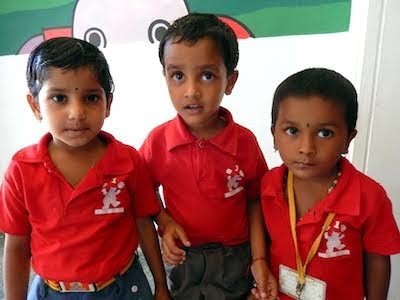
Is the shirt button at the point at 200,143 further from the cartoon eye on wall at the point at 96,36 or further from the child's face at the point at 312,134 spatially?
the cartoon eye on wall at the point at 96,36

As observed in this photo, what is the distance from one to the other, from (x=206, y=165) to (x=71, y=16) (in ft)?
3.81

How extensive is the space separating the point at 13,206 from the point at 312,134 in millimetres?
671

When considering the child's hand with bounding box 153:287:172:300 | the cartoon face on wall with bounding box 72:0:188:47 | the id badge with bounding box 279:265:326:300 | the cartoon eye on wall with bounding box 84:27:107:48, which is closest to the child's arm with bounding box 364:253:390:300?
the id badge with bounding box 279:265:326:300

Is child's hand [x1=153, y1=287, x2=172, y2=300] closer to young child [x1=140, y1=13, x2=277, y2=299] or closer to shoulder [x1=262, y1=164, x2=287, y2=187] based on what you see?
young child [x1=140, y1=13, x2=277, y2=299]

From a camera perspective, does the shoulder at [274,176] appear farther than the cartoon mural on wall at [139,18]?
No

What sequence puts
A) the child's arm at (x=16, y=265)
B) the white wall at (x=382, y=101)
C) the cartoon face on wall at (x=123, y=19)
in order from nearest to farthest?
the child's arm at (x=16, y=265) < the white wall at (x=382, y=101) < the cartoon face on wall at (x=123, y=19)

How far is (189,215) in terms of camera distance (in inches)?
45.1

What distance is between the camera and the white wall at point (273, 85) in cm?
131

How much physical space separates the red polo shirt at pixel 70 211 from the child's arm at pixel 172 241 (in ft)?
0.34

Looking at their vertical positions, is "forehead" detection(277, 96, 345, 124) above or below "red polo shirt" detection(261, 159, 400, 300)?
above

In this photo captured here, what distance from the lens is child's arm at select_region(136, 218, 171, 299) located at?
1156 mm

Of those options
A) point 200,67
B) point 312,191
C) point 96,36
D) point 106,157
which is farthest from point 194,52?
point 96,36

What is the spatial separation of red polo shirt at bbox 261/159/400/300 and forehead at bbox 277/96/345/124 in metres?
0.14

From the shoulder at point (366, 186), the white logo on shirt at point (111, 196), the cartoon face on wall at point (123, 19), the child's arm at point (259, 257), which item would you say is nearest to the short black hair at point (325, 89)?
the shoulder at point (366, 186)
